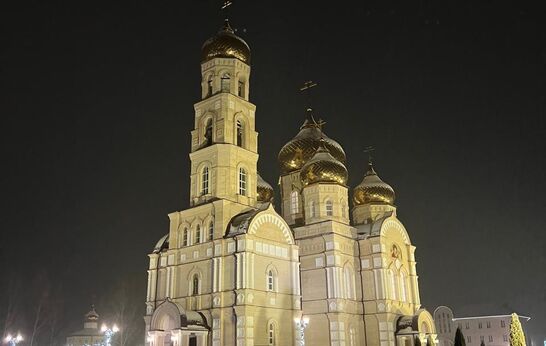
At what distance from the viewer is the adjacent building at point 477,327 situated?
62438mm

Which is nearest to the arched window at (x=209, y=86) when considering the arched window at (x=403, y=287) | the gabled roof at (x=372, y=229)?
the gabled roof at (x=372, y=229)

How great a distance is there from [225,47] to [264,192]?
12.2 metres

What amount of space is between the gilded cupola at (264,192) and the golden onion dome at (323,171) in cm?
508

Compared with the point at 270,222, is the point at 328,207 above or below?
above

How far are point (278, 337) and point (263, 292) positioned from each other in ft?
8.32

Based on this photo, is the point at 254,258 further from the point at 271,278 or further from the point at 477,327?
the point at 477,327

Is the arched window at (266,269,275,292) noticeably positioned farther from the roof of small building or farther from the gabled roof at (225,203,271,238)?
the roof of small building

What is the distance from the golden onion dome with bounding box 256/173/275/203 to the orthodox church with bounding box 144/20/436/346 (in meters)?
2.69

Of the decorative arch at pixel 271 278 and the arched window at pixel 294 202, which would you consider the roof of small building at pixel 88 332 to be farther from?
the decorative arch at pixel 271 278

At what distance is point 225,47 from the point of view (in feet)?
112

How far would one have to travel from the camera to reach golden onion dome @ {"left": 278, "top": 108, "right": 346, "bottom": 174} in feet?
136

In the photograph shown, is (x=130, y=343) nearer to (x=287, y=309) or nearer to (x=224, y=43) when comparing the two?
(x=287, y=309)

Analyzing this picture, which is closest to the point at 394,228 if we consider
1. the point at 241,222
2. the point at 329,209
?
the point at 329,209

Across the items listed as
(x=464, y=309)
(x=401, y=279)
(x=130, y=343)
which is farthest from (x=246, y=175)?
(x=464, y=309)
